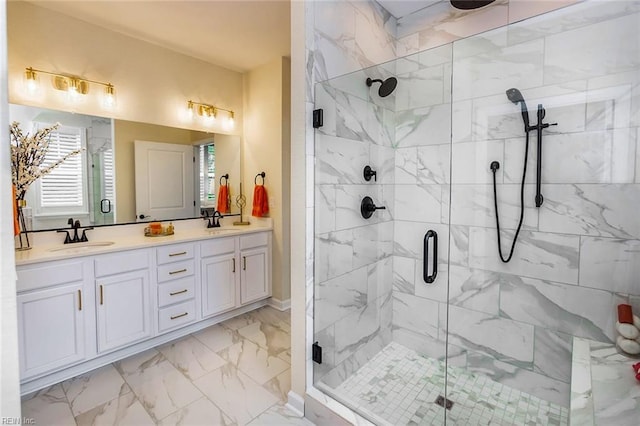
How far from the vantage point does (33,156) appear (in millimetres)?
2293

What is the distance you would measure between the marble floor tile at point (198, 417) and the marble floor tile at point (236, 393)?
37 mm

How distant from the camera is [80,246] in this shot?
8.08 feet

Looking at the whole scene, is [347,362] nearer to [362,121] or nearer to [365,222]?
[365,222]

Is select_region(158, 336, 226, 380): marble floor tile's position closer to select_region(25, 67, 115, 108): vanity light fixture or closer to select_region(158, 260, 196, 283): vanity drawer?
select_region(158, 260, 196, 283): vanity drawer

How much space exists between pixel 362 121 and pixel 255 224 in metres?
1.92

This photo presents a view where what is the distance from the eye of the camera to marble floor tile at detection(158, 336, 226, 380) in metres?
2.29

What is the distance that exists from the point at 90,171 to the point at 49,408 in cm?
173

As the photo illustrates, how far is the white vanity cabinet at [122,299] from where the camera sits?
225 cm

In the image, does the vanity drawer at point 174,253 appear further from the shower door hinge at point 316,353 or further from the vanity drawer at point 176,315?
the shower door hinge at point 316,353

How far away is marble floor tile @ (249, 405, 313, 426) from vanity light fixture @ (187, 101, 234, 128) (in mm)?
2889

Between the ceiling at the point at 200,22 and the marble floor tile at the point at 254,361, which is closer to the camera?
the marble floor tile at the point at 254,361

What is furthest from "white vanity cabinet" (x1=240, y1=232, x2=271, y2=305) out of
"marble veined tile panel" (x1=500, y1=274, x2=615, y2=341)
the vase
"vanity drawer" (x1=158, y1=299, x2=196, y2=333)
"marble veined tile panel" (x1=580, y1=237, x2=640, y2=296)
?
"marble veined tile panel" (x1=580, y1=237, x2=640, y2=296)

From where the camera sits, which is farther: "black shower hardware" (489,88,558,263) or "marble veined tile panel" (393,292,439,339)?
"marble veined tile panel" (393,292,439,339)

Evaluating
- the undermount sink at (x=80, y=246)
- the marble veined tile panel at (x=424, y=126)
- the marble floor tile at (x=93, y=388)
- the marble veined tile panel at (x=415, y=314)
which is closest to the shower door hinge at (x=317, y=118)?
the marble veined tile panel at (x=424, y=126)
